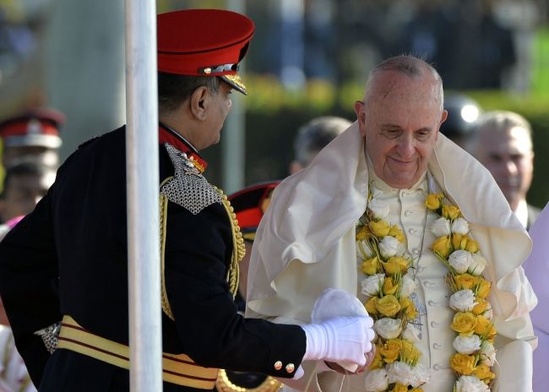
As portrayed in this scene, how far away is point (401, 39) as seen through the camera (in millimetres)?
21156

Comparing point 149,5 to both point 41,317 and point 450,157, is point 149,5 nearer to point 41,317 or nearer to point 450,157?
point 41,317

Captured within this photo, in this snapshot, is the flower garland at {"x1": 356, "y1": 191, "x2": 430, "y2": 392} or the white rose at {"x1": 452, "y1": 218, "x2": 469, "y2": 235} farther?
the white rose at {"x1": 452, "y1": 218, "x2": 469, "y2": 235}

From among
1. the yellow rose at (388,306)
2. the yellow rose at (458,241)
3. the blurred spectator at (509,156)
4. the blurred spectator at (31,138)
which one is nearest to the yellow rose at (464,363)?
the yellow rose at (388,306)

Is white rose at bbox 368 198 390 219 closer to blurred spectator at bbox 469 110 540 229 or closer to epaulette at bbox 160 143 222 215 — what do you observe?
epaulette at bbox 160 143 222 215

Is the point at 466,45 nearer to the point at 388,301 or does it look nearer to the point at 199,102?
the point at 388,301

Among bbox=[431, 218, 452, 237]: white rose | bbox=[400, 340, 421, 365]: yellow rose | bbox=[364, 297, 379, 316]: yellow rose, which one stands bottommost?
bbox=[400, 340, 421, 365]: yellow rose

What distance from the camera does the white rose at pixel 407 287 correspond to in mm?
4363

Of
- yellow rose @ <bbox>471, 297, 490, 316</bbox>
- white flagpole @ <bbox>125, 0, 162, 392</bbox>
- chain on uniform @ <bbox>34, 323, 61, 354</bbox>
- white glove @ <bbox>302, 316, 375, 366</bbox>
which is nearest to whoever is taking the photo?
white flagpole @ <bbox>125, 0, 162, 392</bbox>

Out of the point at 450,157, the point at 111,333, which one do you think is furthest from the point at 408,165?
the point at 111,333

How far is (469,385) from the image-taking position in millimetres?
4297

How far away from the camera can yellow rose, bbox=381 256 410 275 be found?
4383 millimetres

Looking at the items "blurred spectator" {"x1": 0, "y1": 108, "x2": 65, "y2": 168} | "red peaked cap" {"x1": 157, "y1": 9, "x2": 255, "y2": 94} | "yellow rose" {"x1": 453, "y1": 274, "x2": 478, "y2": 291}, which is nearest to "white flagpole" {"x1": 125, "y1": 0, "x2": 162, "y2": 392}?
"red peaked cap" {"x1": 157, "y1": 9, "x2": 255, "y2": 94}

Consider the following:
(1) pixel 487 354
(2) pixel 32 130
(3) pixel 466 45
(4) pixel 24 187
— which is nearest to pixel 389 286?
(1) pixel 487 354

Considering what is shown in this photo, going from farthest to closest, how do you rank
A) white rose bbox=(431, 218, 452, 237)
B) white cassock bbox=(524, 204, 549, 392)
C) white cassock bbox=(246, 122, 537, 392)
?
white cassock bbox=(524, 204, 549, 392), white rose bbox=(431, 218, 452, 237), white cassock bbox=(246, 122, 537, 392)
